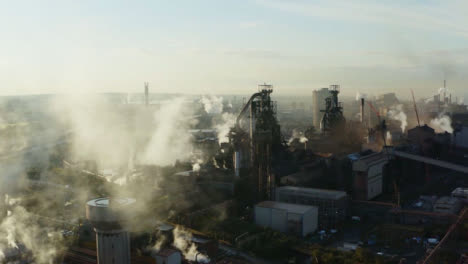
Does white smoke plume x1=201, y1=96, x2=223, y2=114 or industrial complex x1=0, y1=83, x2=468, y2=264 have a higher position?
white smoke plume x1=201, y1=96, x2=223, y2=114

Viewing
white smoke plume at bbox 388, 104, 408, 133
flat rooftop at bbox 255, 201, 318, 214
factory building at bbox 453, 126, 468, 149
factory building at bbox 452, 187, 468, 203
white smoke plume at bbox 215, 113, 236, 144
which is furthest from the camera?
white smoke plume at bbox 388, 104, 408, 133

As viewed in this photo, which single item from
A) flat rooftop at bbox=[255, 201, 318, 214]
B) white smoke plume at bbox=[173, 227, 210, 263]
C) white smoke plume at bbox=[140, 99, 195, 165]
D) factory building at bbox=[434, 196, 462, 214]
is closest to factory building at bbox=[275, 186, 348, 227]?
flat rooftop at bbox=[255, 201, 318, 214]

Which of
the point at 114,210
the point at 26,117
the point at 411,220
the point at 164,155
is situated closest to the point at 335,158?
the point at 411,220

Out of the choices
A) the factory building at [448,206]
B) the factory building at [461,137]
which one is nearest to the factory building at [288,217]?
the factory building at [448,206]

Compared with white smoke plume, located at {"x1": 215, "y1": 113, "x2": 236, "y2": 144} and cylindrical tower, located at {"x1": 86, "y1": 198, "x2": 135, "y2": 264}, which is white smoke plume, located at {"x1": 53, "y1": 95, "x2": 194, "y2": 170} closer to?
white smoke plume, located at {"x1": 215, "y1": 113, "x2": 236, "y2": 144}

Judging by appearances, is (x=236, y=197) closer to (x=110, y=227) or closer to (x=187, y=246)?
(x=187, y=246)

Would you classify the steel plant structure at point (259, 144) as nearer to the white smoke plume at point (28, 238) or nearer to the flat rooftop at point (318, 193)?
the flat rooftop at point (318, 193)

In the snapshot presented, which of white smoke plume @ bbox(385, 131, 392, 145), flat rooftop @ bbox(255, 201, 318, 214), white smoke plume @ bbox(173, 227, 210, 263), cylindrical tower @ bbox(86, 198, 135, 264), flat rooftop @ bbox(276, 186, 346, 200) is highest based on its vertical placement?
cylindrical tower @ bbox(86, 198, 135, 264)
